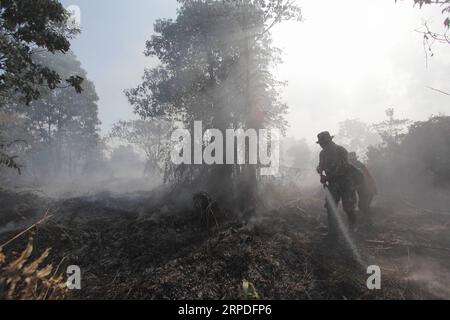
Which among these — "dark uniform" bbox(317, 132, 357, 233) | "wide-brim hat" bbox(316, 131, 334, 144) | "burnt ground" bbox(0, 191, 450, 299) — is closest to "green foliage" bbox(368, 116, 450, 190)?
"burnt ground" bbox(0, 191, 450, 299)

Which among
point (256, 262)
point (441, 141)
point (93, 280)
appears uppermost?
point (441, 141)

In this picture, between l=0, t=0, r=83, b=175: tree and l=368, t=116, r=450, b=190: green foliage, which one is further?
l=368, t=116, r=450, b=190: green foliage

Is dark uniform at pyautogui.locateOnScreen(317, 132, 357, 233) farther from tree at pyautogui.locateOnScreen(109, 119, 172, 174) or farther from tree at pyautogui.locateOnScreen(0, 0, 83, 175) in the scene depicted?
tree at pyautogui.locateOnScreen(109, 119, 172, 174)

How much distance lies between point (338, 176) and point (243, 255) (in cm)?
285

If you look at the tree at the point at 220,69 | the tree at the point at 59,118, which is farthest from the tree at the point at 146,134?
the tree at the point at 220,69

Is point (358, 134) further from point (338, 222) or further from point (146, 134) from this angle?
point (338, 222)

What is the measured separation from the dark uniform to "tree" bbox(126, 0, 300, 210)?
17.6ft

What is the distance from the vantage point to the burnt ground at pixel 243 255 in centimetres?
434

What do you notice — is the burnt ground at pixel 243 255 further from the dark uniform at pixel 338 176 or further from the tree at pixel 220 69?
the tree at pixel 220 69

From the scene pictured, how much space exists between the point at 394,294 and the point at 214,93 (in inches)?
465

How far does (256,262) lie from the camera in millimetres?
5031

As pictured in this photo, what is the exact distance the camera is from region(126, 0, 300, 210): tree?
13.6 m
